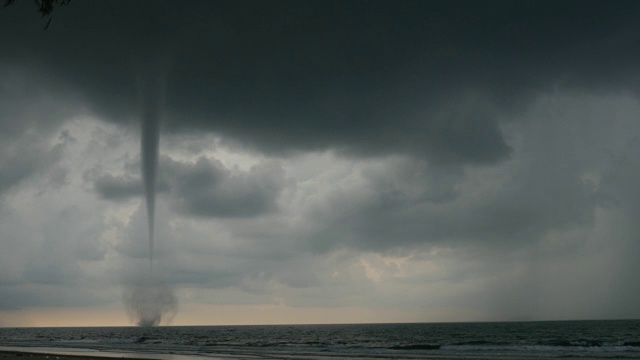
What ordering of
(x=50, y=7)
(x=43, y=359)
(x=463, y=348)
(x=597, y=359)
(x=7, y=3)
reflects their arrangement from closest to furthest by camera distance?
(x=7, y=3), (x=50, y=7), (x=43, y=359), (x=597, y=359), (x=463, y=348)

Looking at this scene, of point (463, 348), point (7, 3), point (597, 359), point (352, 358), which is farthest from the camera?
point (463, 348)

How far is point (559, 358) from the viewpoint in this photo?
1722 inches

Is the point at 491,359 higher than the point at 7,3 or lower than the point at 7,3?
lower

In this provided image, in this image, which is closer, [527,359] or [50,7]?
[50,7]

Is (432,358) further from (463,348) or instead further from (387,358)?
(463,348)

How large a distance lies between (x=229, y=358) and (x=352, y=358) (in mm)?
10837

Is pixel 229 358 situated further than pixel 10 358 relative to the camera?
Yes

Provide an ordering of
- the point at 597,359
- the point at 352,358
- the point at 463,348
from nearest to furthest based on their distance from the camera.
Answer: the point at 597,359 < the point at 352,358 < the point at 463,348

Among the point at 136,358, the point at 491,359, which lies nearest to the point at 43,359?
the point at 136,358

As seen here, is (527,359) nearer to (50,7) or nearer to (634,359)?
(634,359)

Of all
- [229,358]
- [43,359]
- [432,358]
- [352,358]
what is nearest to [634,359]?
[432,358]

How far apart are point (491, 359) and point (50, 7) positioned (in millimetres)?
43210

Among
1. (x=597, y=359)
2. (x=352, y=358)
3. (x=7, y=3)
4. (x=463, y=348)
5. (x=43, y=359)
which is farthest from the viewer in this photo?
(x=463, y=348)

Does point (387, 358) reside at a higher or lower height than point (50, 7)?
lower
